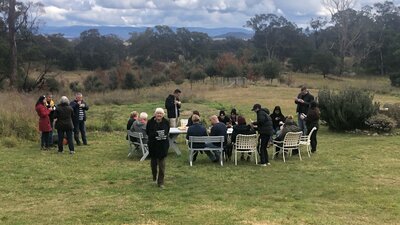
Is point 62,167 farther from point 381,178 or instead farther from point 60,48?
point 60,48

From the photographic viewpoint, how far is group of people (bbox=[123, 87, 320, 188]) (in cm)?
848

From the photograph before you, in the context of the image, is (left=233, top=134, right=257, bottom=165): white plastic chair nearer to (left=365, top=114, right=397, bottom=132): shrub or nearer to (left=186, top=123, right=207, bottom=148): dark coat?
(left=186, top=123, right=207, bottom=148): dark coat

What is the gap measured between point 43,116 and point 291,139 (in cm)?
660

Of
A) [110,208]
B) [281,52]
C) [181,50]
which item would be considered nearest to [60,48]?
[181,50]

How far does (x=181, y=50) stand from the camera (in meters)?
92.4

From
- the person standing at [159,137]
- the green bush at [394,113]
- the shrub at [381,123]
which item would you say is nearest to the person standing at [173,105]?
the person standing at [159,137]

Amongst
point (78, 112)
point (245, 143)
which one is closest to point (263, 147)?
point (245, 143)

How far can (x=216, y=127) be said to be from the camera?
439 inches

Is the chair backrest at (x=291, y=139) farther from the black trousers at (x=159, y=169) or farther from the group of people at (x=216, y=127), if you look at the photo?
the black trousers at (x=159, y=169)

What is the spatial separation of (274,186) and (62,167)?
190 inches

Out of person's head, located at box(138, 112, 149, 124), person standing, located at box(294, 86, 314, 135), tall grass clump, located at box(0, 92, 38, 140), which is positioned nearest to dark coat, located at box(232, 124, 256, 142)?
person's head, located at box(138, 112, 149, 124)

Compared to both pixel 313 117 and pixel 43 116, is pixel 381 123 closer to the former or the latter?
pixel 313 117

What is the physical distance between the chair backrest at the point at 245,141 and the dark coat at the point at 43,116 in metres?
5.32

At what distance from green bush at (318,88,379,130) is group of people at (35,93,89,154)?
9.23 meters
